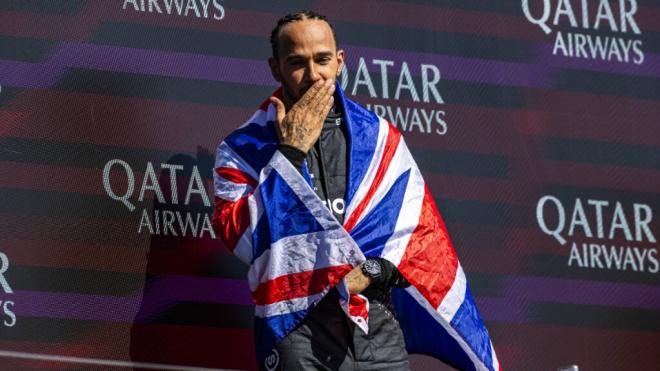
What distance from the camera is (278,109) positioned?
3.95m

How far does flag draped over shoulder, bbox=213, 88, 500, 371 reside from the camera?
3773 mm

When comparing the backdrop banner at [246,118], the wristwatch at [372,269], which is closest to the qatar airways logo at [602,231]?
the backdrop banner at [246,118]

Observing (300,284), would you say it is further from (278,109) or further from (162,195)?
(162,195)

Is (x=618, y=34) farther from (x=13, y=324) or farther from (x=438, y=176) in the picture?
(x=13, y=324)

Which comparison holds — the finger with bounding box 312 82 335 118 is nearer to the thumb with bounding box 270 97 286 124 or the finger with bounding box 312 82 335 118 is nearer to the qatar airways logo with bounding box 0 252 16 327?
the thumb with bounding box 270 97 286 124

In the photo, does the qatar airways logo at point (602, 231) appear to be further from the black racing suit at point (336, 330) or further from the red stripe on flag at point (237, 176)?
the red stripe on flag at point (237, 176)

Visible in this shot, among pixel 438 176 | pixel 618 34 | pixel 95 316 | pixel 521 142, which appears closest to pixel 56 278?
pixel 95 316

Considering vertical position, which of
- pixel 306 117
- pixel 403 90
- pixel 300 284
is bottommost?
pixel 300 284

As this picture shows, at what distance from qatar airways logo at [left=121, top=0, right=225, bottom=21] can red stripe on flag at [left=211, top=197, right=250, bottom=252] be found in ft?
3.19

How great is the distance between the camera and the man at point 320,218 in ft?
12.3

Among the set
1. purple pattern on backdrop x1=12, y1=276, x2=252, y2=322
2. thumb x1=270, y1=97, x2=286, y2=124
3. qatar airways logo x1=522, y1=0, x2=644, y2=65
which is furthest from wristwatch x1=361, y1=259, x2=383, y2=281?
qatar airways logo x1=522, y1=0, x2=644, y2=65

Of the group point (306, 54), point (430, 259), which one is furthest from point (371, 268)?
point (306, 54)

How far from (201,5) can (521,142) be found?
3.93 feet

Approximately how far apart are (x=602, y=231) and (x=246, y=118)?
4.30 ft
